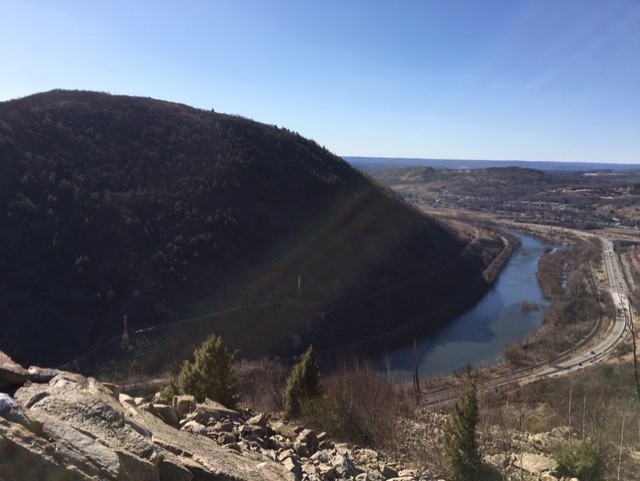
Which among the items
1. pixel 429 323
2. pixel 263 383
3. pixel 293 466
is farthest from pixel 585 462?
pixel 429 323

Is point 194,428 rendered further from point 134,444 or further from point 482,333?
point 482,333

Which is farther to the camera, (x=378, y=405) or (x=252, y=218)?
(x=252, y=218)

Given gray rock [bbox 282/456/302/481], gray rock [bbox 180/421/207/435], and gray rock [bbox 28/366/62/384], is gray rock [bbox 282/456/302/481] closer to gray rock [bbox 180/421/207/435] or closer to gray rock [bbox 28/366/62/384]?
gray rock [bbox 180/421/207/435]

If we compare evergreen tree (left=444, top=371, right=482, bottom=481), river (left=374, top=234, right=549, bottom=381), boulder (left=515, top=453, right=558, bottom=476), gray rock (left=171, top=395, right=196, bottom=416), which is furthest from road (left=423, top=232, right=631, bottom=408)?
gray rock (left=171, top=395, right=196, bottom=416)

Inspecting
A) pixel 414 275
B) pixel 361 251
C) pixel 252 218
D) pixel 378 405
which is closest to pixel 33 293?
pixel 252 218

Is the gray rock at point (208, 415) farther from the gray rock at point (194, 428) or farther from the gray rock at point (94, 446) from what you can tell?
the gray rock at point (94, 446)

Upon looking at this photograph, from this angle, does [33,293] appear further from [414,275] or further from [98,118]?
[414,275]

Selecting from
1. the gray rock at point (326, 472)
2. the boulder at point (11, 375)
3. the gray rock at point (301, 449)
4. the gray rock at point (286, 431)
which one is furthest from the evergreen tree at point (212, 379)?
the boulder at point (11, 375)
